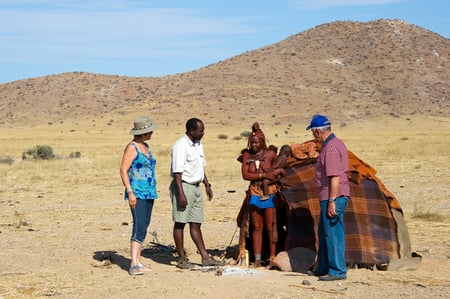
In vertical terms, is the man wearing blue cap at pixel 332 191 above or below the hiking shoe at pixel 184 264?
above

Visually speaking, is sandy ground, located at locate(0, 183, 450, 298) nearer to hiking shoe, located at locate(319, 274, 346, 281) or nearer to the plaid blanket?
hiking shoe, located at locate(319, 274, 346, 281)

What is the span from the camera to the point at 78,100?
98.6 meters

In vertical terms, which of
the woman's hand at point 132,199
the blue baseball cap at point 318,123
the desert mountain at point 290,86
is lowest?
the woman's hand at point 132,199

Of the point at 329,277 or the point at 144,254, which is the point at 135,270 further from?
the point at 329,277

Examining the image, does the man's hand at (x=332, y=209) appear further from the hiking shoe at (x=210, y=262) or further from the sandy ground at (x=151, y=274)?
the hiking shoe at (x=210, y=262)

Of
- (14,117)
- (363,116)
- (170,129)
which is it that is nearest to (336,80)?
(363,116)

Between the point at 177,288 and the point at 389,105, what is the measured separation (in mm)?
77960

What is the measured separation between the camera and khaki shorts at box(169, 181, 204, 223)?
9266 millimetres

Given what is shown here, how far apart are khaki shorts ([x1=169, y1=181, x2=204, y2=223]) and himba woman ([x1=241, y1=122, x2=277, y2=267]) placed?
657mm

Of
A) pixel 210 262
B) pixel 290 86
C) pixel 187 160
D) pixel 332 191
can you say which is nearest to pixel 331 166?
pixel 332 191

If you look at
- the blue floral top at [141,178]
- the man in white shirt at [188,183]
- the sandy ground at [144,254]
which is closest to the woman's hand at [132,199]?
the blue floral top at [141,178]

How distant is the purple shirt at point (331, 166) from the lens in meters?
8.30

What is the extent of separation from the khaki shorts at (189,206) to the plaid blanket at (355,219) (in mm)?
1121

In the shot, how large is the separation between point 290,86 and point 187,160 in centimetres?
7973
